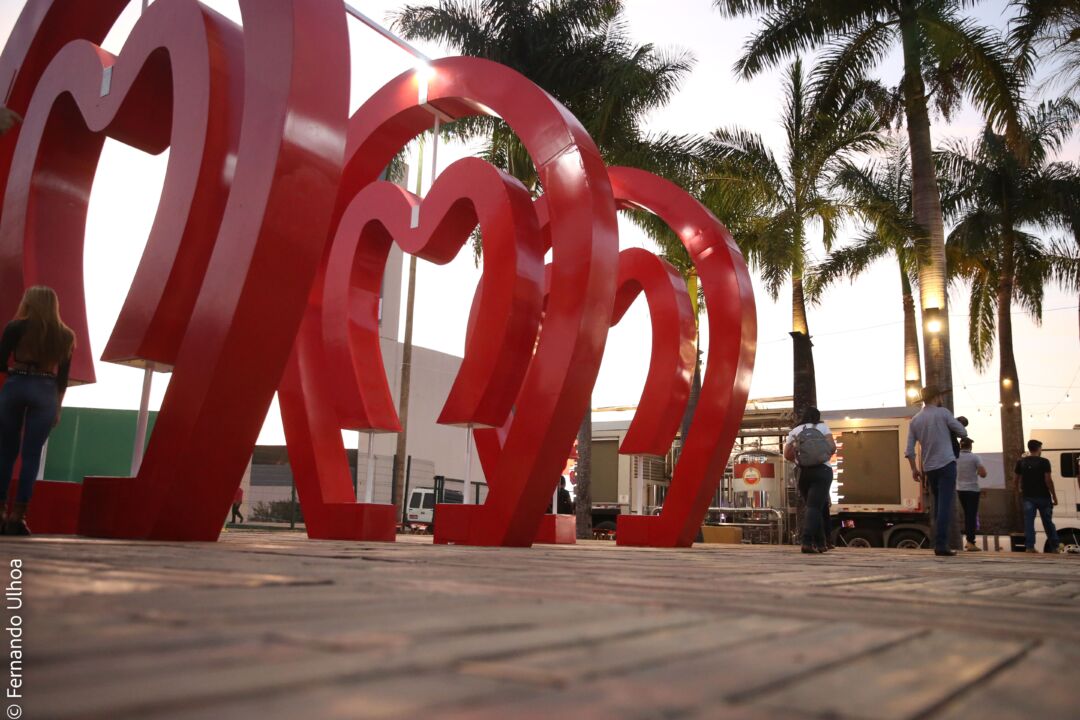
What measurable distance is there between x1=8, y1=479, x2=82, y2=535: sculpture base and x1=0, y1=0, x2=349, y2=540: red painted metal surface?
946mm

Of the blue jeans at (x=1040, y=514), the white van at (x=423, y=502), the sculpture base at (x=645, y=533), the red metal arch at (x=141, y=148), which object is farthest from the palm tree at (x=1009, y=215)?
the red metal arch at (x=141, y=148)

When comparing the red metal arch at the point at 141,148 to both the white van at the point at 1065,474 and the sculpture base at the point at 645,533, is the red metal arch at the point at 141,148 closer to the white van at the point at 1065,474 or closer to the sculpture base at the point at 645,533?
the sculpture base at the point at 645,533

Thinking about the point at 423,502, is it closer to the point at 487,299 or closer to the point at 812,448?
the point at 812,448

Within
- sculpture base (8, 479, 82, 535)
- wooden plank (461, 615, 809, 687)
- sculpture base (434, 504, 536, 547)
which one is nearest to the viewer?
wooden plank (461, 615, 809, 687)

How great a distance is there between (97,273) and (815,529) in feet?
53.3

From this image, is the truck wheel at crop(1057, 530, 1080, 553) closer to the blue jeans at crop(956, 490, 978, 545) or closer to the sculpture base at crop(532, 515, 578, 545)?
the blue jeans at crop(956, 490, 978, 545)

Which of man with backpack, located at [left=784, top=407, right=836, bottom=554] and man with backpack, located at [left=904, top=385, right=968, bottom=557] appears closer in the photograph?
man with backpack, located at [left=904, top=385, right=968, bottom=557]

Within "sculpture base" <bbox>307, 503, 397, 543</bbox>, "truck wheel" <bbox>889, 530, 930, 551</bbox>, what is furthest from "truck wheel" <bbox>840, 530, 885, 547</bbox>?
"sculpture base" <bbox>307, 503, 397, 543</bbox>

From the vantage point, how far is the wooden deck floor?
795mm

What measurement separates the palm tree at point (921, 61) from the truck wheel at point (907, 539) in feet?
13.3

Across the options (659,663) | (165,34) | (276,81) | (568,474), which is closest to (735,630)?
(659,663)

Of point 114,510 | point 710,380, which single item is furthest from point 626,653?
point 710,380

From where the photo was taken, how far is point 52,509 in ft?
22.8

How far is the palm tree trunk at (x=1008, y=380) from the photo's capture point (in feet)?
83.1
